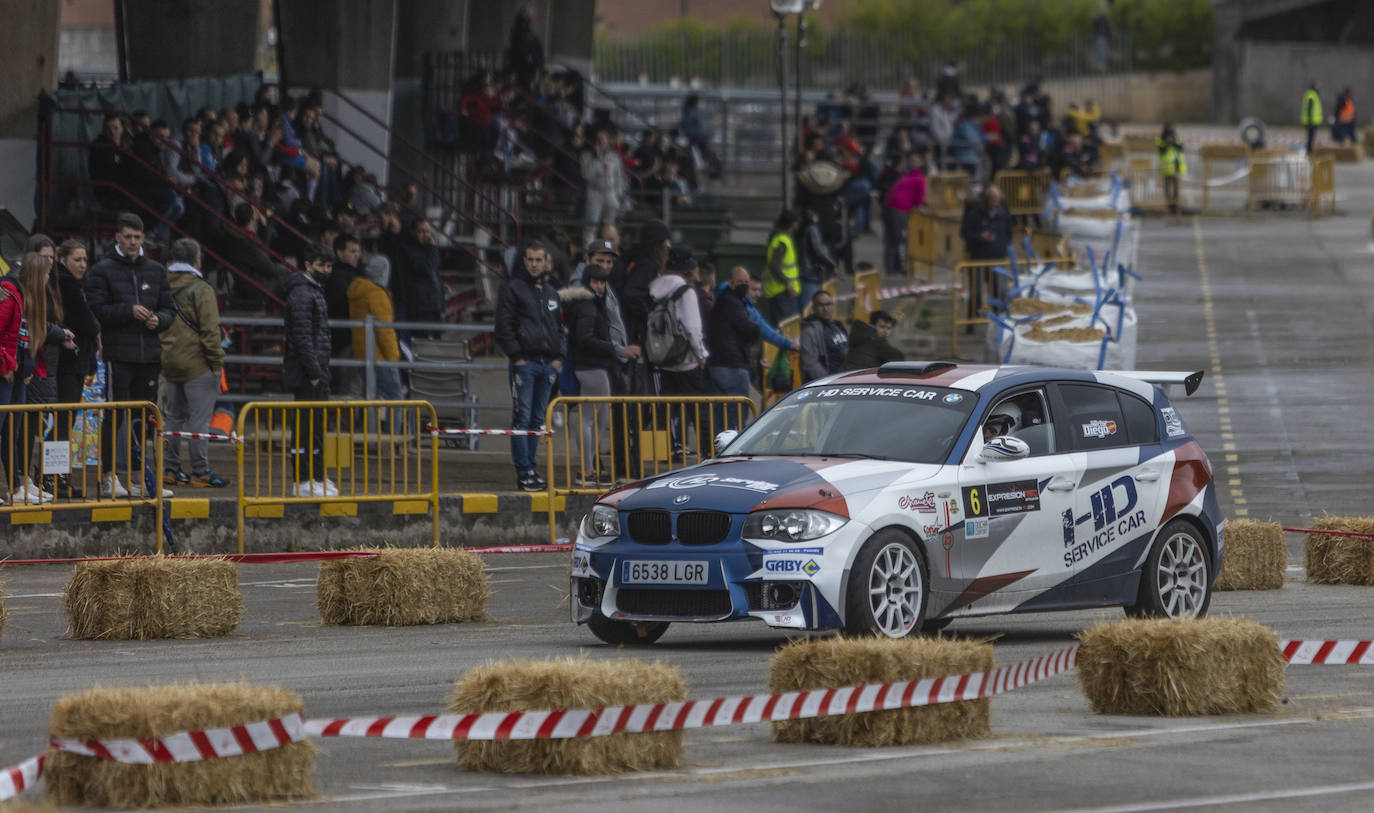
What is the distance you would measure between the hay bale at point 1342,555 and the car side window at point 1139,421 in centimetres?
369

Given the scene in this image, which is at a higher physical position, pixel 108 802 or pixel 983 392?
pixel 983 392

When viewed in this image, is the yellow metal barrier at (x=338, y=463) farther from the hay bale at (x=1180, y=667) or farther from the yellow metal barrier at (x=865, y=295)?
the yellow metal barrier at (x=865, y=295)

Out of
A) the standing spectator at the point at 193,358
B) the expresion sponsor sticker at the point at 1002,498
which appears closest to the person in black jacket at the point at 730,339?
the standing spectator at the point at 193,358

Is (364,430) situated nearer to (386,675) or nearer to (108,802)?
(386,675)

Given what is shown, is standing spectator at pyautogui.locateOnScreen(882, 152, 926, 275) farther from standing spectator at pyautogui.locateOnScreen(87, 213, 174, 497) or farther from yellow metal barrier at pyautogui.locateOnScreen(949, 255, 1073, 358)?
standing spectator at pyautogui.locateOnScreen(87, 213, 174, 497)

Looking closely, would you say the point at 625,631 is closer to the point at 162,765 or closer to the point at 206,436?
the point at 162,765

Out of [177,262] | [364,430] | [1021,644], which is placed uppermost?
[177,262]

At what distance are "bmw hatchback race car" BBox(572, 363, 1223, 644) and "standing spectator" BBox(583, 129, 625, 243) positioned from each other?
69.2ft

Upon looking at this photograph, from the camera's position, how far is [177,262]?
1806 cm

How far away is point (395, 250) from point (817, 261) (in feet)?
21.8

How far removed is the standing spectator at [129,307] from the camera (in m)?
17.2

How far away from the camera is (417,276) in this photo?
2425cm

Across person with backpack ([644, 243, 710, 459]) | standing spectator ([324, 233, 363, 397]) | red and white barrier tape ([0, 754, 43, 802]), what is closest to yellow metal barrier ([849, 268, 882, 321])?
standing spectator ([324, 233, 363, 397])

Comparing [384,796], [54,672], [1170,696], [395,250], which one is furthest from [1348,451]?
[384,796]
